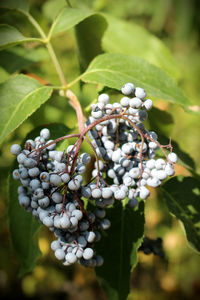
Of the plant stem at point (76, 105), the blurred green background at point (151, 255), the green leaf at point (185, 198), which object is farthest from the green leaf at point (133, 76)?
the blurred green background at point (151, 255)

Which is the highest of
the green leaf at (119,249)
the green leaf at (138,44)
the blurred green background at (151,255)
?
the green leaf at (138,44)

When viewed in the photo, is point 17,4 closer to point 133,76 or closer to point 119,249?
point 133,76

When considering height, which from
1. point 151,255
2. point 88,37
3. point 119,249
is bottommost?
point 151,255

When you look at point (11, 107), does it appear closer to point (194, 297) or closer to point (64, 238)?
point (64, 238)

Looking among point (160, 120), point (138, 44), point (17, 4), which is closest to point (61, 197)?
point (160, 120)

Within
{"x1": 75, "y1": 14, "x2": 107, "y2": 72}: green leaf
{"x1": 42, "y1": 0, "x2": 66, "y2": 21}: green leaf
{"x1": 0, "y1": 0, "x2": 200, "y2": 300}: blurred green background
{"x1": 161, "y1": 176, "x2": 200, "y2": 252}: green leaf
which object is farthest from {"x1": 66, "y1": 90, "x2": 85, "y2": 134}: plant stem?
{"x1": 0, "y1": 0, "x2": 200, "y2": 300}: blurred green background

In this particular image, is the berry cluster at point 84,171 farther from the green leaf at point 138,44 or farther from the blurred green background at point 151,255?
the blurred green background at point 151,255
